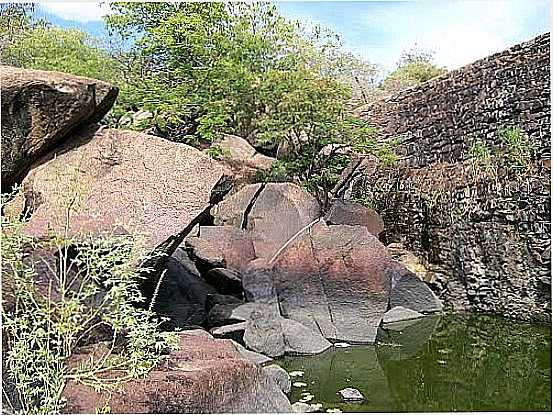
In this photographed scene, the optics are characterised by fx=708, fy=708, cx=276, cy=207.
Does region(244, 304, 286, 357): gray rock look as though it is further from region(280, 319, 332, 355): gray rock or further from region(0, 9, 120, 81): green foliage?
region(0, 9, 120, 81): green foliage

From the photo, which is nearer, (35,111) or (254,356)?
(35,111)

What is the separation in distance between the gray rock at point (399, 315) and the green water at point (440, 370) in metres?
0.13

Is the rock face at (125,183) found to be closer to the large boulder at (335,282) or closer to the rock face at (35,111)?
the rock face at (35,111)

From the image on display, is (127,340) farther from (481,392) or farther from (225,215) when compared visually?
(225,215)

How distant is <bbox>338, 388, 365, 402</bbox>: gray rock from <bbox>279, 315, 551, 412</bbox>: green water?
3cm

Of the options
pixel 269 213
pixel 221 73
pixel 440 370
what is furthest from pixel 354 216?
pixel 440 370

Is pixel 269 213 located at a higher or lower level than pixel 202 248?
higher

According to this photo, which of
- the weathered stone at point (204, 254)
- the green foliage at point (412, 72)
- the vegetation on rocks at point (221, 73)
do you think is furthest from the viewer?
the green foliage at point (412, 72)

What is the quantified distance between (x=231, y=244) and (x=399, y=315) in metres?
1.18

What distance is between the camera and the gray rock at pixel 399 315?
4.41 m

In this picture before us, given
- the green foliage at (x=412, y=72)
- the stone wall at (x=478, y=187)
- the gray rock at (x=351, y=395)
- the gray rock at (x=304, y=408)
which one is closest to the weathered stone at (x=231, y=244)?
the stone wall at (x=478, y=187)

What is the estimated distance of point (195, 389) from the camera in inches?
89.6

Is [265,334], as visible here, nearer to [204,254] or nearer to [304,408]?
[304,408]

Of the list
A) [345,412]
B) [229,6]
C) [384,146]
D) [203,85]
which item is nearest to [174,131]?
[203,85]
